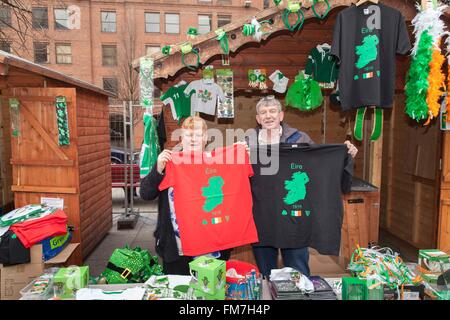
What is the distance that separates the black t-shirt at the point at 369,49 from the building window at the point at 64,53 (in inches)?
890

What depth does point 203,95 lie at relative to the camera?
459 centimetres

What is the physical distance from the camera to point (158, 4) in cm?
2266

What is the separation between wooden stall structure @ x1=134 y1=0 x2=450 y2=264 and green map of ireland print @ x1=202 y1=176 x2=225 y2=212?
164 cm

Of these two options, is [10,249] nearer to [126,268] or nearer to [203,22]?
[126,268]

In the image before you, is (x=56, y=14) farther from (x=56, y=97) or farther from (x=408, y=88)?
(x=408, y=88)

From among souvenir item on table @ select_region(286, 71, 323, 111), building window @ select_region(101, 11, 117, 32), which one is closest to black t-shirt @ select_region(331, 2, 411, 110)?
souvenir item on table @ select_region(286, 71, 323, 111)

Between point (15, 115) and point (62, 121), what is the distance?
0.62m

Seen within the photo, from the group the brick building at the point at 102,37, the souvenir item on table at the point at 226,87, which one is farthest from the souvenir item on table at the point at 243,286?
the brick building at the point at 102,37

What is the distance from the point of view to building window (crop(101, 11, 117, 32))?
72.4 feet

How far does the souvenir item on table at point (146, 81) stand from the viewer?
3.34 meters

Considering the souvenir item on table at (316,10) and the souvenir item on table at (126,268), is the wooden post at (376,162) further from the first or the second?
the souvenir item on table at (126,268)

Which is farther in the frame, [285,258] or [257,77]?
[257,77]

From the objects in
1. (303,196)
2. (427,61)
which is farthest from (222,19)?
(303,196)
